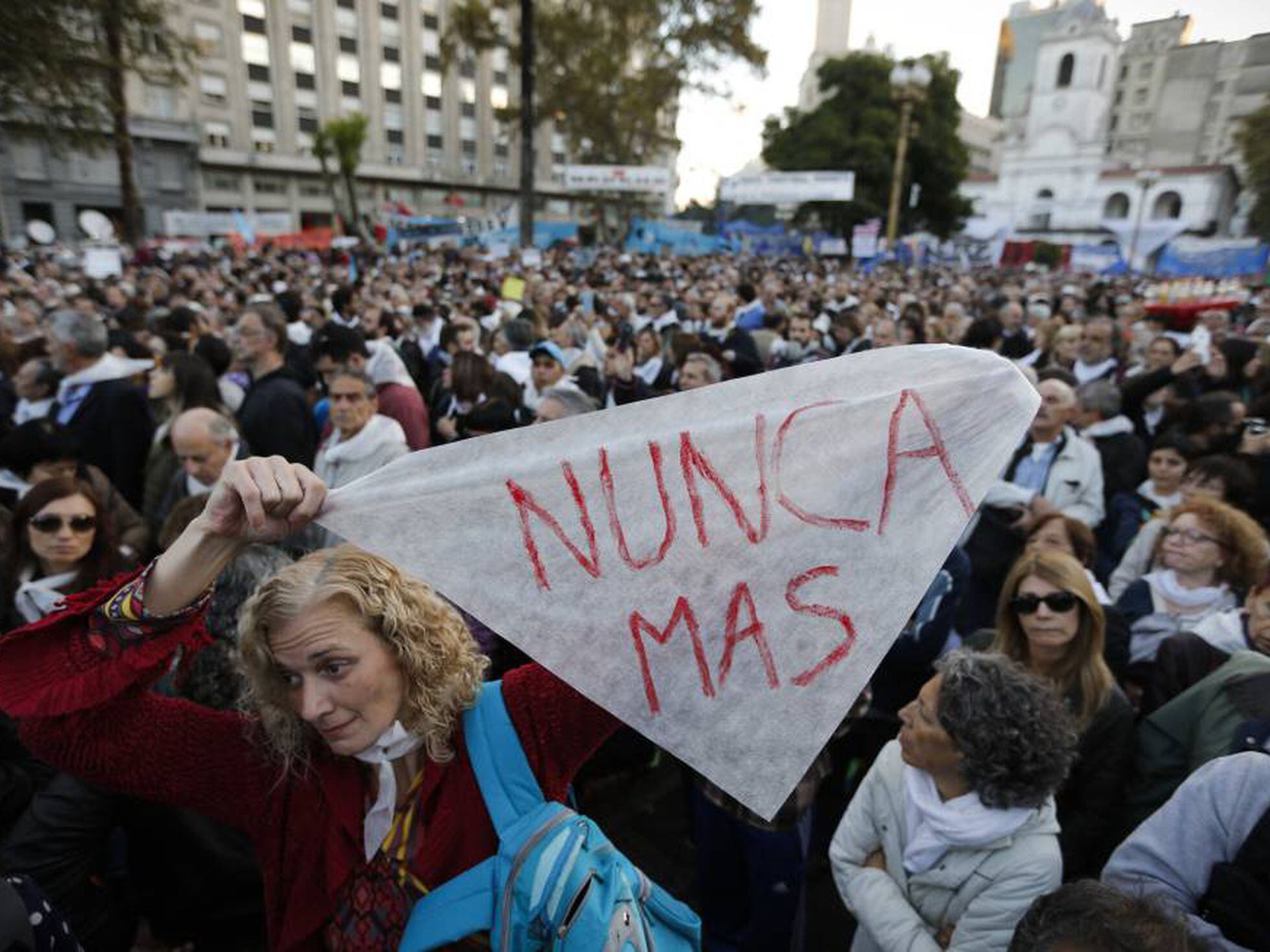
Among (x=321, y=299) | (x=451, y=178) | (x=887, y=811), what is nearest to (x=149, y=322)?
(x=321, y=299)

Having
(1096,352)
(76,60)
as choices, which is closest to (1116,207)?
(1096,352)

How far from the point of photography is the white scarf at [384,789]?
4.47 ft

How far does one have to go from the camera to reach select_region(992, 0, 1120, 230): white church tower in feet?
202

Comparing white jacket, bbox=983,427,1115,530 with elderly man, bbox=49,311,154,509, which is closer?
white jacket, bbox=983,427,1115,530

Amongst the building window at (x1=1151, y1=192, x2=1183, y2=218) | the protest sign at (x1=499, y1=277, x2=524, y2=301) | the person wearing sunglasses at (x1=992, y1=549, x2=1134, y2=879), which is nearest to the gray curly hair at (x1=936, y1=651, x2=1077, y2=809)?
the person wearing sunglasses at (x1=992, y1=549, x2=1134, y2=879)

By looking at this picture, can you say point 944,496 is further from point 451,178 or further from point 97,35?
point 451,178

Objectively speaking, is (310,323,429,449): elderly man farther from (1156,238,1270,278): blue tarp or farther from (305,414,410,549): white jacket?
(1156,238,1270,278): blue tarp

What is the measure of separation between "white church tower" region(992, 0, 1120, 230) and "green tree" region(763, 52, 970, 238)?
28017 millimetres

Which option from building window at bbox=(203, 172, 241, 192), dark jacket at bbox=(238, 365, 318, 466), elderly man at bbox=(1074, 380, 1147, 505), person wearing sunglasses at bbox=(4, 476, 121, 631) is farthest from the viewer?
building window at bbox=(203, 172, 241, 192)

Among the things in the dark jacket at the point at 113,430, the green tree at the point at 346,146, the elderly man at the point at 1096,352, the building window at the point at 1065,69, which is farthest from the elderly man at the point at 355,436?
the building window at the point at 1065,69

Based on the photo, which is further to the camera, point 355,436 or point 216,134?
point 216,134

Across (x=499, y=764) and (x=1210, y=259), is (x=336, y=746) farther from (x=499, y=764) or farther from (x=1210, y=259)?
(x=1210, y=259)

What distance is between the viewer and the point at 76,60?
1066 cm

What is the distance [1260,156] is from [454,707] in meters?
40.3
